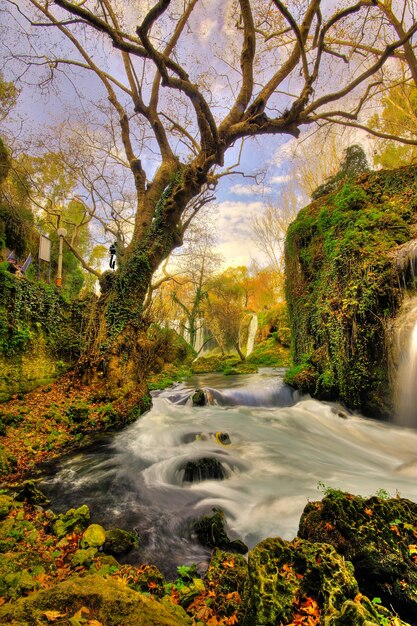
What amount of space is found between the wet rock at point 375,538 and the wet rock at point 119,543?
5.41ft

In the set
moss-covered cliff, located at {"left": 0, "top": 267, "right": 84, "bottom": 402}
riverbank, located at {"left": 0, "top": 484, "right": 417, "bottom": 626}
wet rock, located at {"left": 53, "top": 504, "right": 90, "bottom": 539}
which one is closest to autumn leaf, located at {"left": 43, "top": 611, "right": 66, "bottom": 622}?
riverbank, located at {"left": 0, "top": 484, "right": 417, "bottom": 626}

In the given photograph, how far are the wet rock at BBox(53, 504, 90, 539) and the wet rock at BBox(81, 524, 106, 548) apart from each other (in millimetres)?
219

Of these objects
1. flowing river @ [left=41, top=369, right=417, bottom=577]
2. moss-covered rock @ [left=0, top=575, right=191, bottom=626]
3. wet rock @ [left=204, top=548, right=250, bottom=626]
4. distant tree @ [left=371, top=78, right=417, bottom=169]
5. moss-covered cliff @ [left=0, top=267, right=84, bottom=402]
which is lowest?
flowing river @ [left=41, top=369, right=417, bottom=577]

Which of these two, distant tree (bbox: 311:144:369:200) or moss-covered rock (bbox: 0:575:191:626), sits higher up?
distant tree (bbox: 311:144:369:200)

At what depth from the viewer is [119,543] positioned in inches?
111

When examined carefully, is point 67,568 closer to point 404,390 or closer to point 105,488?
point 105,488

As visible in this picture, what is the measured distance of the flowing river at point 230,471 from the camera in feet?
11.1

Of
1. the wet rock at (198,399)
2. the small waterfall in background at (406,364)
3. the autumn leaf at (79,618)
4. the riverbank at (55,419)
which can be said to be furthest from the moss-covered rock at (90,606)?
the wet rock at (198,399)

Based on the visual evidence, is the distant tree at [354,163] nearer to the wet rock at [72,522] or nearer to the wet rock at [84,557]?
the wet rock at [72,522]

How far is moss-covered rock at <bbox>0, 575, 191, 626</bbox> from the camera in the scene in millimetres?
1189

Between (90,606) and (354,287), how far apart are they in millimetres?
7948

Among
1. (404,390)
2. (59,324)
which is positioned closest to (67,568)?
(59,324)

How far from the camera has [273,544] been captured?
1897 mm

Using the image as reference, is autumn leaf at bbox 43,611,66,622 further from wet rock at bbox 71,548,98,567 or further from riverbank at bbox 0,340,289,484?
riverbank at bbox 0,340,289,484
